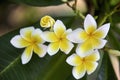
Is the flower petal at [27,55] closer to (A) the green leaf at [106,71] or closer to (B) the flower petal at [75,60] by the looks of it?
(B) the flower petal at [75,60]

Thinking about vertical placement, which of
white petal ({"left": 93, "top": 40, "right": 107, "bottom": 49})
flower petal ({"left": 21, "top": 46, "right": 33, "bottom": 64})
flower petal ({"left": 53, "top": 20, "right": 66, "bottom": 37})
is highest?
flower petal ({"left": 53, "top": 20, "right": 66, "bottom": 37})

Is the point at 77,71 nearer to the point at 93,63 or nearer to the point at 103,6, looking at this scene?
the point at 93,63

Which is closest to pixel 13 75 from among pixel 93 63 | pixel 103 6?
pixel 93 63

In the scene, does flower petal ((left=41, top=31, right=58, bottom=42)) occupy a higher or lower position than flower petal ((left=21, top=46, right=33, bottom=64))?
higher

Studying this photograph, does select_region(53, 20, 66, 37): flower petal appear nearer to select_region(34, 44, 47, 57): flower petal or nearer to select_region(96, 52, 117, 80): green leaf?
select_region(34, 44, 47, 57): flower petal

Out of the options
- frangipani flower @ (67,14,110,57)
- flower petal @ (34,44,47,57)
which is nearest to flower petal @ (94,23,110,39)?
frangipani flower @ (67,14,110,57)

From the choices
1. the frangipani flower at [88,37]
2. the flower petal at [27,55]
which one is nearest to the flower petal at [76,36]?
the frangipani flower at [88,37]

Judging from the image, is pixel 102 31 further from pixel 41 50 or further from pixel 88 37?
pixel 41 50
